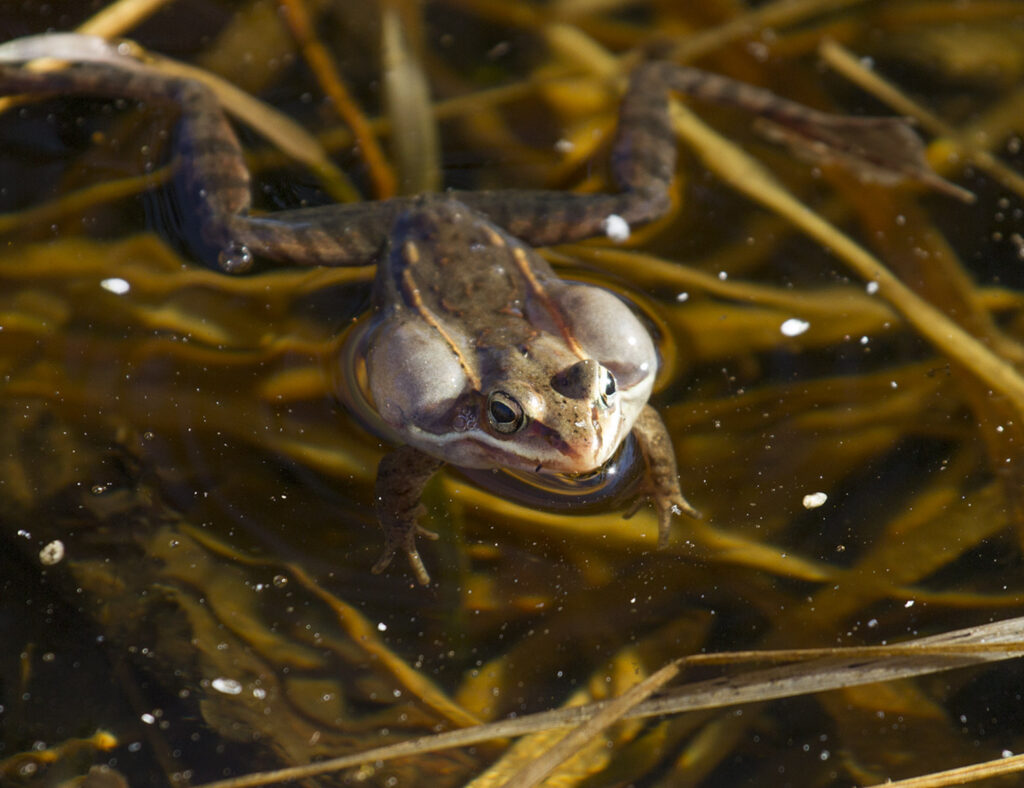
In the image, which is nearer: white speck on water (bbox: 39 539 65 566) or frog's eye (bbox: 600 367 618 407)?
frog's eye (bbox: 600 367 618 407)

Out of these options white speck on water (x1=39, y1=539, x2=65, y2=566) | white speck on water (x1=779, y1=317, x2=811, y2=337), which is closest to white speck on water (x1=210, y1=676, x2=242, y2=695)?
white speck on water (x1=39, y1=539, x2=65, y2=566)

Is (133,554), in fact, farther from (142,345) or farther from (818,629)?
(818,629)

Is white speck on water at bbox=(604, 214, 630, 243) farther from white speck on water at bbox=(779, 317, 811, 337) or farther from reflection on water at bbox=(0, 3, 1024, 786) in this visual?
white speck on water at bbox=(779, 317, 811, 337)

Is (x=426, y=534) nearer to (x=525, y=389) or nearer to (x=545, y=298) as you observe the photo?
(x=525, y=389)

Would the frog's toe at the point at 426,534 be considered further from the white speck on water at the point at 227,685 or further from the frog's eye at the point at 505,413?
the white speck on water at the point at 227,685

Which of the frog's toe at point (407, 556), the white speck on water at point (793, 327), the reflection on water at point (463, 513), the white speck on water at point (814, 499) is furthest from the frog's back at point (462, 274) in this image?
the white speck on water at point (814, 499)

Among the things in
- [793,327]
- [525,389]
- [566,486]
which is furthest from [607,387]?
[793,327]
